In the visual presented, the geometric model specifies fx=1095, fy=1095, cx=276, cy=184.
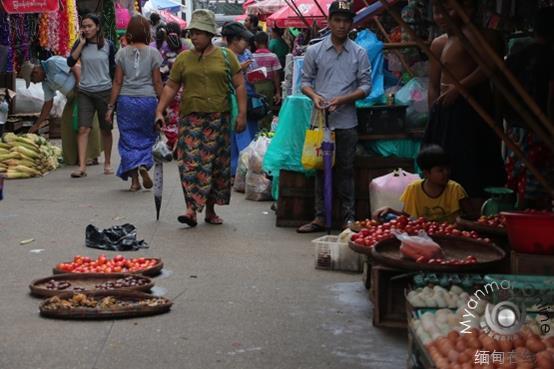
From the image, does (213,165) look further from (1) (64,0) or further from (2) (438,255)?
(1) (64,0)

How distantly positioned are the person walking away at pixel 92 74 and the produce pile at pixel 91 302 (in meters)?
7.00

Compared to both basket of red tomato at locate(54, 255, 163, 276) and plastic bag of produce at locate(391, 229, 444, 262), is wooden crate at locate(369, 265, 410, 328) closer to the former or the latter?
plastic bag of produce at locate(391, 229, 444, 262)

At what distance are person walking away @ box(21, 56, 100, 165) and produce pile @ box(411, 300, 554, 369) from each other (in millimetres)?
11128

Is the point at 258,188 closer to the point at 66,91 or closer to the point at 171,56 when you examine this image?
the point at 66,91

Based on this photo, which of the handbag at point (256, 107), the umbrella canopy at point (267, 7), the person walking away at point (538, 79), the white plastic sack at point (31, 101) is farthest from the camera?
the umbrella canopy at point (267, 7)

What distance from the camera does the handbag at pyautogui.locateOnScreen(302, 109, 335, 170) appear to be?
1001cm

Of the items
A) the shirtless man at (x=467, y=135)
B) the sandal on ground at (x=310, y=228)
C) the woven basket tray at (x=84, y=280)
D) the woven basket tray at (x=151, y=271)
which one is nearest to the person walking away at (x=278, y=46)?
the sandal on ground at (x=310, y=228)

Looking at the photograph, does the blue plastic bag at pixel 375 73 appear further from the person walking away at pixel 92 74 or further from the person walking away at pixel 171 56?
the person walking away at pixel 171 56

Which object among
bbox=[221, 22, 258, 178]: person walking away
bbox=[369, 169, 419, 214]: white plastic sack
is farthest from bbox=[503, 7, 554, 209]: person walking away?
bbox=[221, 22, 258, 178]: person walking away

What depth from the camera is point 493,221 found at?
719cm

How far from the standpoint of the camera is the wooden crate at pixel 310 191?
34.5 feet

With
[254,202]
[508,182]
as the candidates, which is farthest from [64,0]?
[508,182]

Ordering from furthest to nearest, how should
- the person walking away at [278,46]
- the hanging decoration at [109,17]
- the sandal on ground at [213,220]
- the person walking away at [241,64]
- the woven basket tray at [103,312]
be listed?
the person walking away at [278,46], the hanging decoration at [109,17], the person walking away at [241,64], the sandal on ground at [213,220], the woven basket tray at [103,312]

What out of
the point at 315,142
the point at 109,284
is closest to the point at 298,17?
the point at 315,142
